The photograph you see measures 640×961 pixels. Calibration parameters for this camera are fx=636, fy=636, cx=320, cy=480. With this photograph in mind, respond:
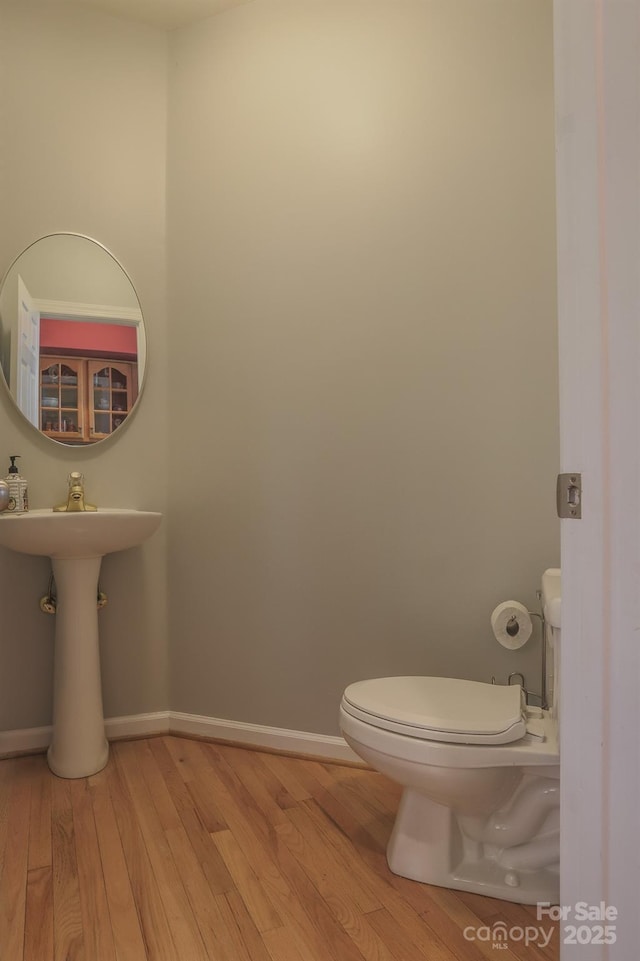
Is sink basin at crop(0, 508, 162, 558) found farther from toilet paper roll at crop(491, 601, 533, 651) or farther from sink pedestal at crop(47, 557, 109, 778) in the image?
toilet paper roll at crop(491, 601, 533, 651)

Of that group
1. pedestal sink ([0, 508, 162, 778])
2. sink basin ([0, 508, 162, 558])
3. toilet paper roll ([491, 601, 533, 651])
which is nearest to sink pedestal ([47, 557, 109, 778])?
pedestal sink ([0, 508, 162, 778])

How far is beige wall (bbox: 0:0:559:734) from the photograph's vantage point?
6.46ft

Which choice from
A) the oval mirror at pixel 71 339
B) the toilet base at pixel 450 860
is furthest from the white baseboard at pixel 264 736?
the oval mirror at pixel 71 339

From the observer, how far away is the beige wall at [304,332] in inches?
77.5

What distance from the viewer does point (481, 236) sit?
200cm

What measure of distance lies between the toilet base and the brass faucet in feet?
4.69

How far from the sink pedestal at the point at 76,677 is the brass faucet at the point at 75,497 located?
0.20 metres

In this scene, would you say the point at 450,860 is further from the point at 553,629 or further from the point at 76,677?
the point at 76,677

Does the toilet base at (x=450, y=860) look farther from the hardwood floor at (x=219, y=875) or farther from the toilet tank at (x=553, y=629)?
the toilet tank at (x=553, y=629)

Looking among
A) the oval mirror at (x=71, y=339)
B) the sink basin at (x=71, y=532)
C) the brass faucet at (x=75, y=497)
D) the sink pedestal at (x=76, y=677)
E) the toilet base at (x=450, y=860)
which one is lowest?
the toilet base at (x=450, y=860)

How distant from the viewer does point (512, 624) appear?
189 cm

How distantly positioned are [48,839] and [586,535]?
1640 mm

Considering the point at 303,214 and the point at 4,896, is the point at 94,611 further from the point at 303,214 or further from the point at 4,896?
the point at 303,214

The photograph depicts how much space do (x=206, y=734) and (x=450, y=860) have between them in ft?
3.68
